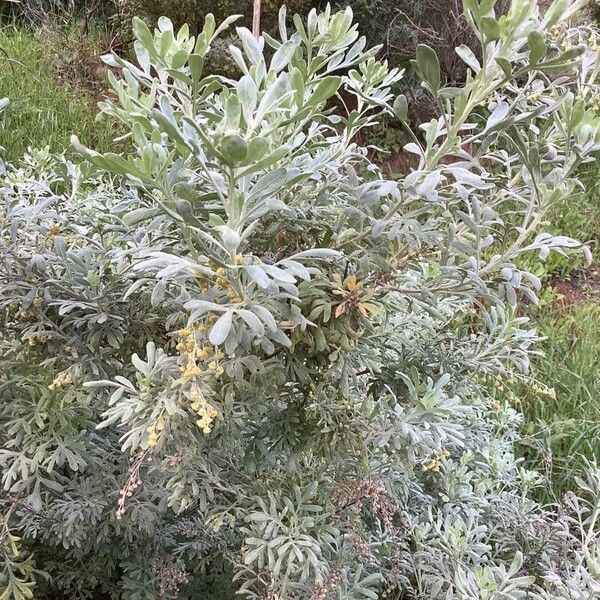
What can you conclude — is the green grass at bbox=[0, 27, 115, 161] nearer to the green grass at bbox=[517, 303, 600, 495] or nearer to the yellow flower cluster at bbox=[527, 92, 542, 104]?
the green grass at bbox=[517, 303, 600, 495]

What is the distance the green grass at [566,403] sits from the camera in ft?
6.77

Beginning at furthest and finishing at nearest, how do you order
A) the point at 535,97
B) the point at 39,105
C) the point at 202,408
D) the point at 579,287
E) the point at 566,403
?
the point at 39,105
the point at 579,287
the point at 566,403
the point at 535,97
the point at 202,408

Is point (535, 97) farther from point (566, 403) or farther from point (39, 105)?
point (39, 105)

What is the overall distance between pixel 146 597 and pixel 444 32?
3571mm

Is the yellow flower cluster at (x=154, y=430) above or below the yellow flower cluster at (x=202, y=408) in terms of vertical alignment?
below

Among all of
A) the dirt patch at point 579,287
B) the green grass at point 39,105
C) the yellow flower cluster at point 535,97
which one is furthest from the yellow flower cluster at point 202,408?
the dirt patch at point 579,287

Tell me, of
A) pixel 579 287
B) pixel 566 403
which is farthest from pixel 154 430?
pixel 579 287

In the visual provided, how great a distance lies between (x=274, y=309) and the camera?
2.54 ft

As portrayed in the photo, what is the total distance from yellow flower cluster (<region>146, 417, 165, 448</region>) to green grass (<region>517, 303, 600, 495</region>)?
4.48ft

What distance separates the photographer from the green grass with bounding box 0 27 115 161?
3.17 m

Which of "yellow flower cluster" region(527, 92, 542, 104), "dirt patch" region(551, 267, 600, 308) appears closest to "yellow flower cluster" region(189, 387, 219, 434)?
"yellow flower cluster" region(527, 92, 542, 104)

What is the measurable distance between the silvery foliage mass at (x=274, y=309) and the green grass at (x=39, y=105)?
2.00 metres

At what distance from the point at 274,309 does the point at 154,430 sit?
0.20 metres

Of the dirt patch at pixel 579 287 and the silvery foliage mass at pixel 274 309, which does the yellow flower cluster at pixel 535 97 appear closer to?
the silvery foliage mass at pixel 274 309
